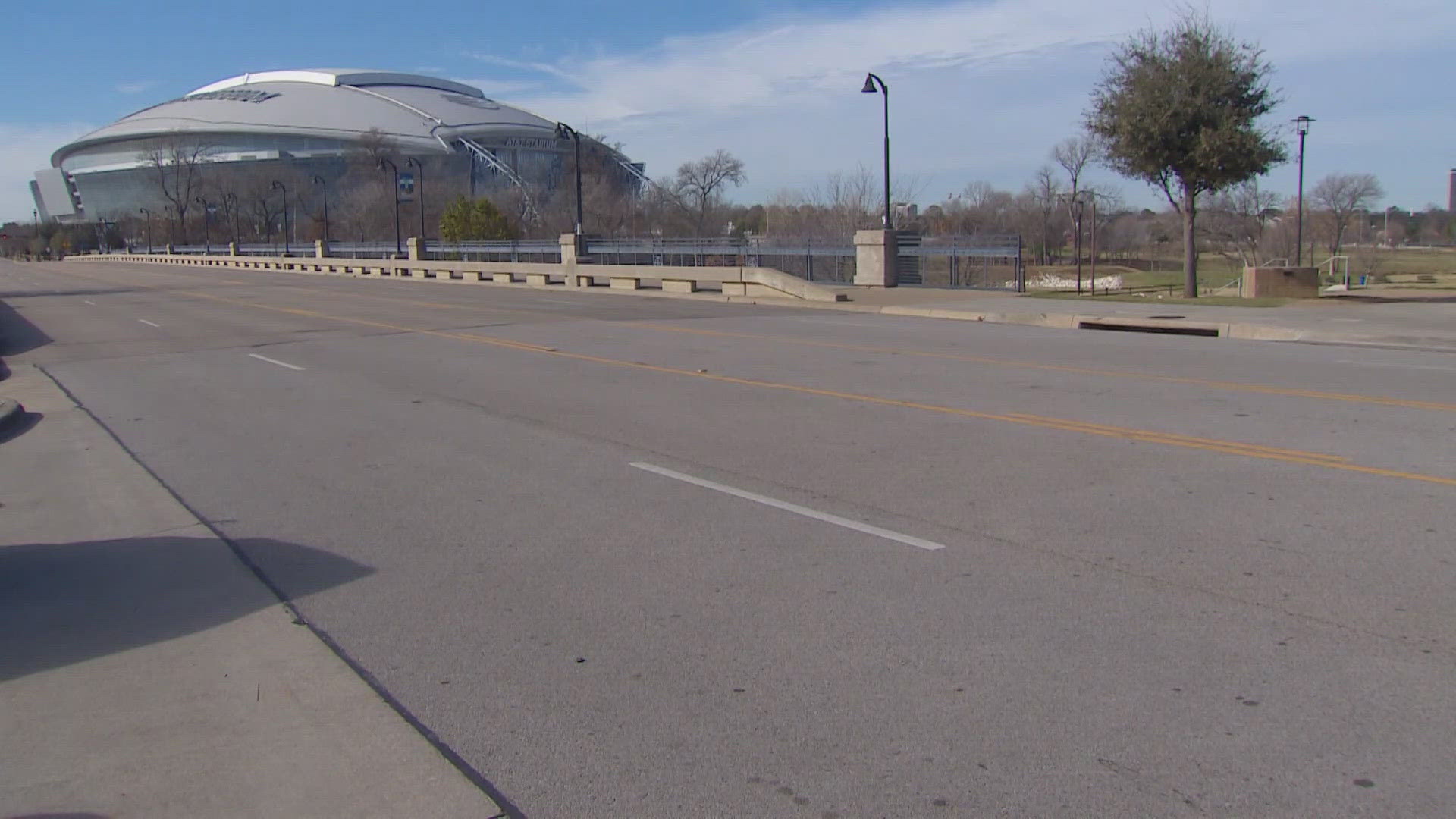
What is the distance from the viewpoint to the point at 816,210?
3009 inches

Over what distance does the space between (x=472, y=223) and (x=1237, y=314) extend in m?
59.9

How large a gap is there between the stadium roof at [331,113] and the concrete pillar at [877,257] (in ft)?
380

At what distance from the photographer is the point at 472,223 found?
74.8 meters

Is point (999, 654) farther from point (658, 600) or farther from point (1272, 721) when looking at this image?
point (658, 600)

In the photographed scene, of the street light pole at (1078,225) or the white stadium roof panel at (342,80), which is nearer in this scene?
the street light pole at (1078,225)

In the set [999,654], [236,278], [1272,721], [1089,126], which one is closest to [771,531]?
[999,654]

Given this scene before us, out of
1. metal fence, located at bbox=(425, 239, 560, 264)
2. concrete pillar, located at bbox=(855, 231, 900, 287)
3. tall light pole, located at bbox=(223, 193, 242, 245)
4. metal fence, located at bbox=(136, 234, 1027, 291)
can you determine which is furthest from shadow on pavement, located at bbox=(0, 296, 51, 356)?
tall light pole, located at bbox=(223, 193, 242, 245)

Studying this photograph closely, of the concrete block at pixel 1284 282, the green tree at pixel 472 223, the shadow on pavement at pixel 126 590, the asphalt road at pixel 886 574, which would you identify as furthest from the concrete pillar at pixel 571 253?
the shadow on pavement at pixel 126 590

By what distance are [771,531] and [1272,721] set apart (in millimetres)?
3307

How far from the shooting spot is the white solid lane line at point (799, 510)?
6660 mm

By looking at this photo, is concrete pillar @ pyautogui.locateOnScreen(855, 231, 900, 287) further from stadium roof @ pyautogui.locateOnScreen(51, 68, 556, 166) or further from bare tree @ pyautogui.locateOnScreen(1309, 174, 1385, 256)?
stadium roof @ pyautogui.locateOnScreen(51, 68, 556, 166)

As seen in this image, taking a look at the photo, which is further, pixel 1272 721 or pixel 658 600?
pixel 658 600

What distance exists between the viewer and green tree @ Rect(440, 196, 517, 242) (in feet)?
245

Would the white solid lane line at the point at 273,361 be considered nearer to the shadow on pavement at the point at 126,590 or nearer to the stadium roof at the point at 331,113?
the shadow on pavement at the point at 126,590
